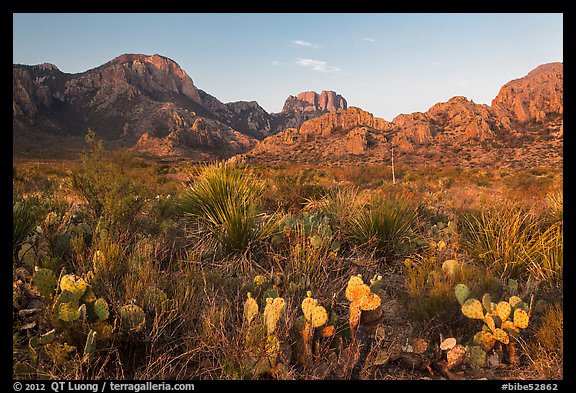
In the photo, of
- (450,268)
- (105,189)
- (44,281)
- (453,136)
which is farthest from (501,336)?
(453,136)

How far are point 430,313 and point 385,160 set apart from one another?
56990mm

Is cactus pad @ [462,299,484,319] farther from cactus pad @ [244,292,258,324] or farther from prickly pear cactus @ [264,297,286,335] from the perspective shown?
cactus pad @ [244,292,258,324]

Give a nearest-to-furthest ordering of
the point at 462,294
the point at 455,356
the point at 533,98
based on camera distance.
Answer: the point at 455,356
the point at 462,294
the point at 533,98

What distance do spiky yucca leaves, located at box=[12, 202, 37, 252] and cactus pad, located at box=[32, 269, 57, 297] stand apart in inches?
69.1

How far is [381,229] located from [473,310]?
87.7 inches

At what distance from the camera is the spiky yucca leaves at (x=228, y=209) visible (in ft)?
16.3

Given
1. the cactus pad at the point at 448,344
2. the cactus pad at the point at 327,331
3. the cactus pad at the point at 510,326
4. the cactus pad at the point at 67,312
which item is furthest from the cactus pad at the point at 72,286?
the cactus pad at the point at 510,326

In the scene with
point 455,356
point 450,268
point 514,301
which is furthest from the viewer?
point 450,268

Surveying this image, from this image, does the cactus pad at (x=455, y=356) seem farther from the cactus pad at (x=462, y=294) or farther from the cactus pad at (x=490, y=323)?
the cactus pad at (x=462, y=294)

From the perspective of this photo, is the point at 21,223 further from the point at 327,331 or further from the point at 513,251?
the point at 513,251

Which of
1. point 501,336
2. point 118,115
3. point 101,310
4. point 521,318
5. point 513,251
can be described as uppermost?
point 118,115

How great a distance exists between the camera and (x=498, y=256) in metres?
4.63

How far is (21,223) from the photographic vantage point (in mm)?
4398
